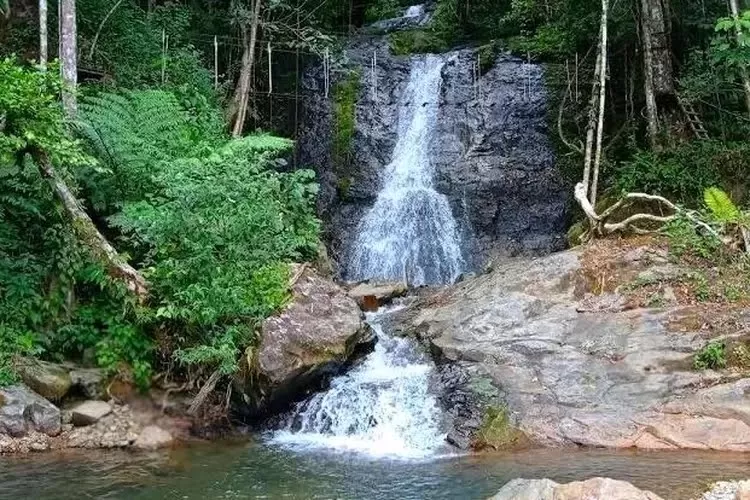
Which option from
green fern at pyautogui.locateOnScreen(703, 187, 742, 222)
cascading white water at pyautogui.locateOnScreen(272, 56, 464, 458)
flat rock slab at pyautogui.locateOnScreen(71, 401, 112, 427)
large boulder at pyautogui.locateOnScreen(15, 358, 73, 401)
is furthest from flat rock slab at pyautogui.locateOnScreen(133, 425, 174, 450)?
green fern at pyautogui.locateOnScreen(703, 187, 742, 222)

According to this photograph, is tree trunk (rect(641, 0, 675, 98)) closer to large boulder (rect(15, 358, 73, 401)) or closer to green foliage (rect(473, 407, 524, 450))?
green foliage (rect(473, 407, 524, 450))

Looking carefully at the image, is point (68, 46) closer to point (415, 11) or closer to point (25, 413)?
point (25, 413)

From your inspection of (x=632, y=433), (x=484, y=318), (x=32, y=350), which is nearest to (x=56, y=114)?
(x=32, y=350)

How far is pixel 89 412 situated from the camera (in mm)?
9133

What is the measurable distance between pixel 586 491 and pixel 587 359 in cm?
502

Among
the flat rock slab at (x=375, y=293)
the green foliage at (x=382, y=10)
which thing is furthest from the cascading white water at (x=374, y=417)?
the green foliage at (x=382, y=10)

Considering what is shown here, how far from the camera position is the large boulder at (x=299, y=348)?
9555 mm

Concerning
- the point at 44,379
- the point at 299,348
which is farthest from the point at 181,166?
the point at 44,379

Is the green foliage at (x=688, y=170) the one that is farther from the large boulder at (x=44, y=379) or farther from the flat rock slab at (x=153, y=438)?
the large boulder at (x=44, y=379)

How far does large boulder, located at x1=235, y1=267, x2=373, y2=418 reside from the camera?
31.3ft

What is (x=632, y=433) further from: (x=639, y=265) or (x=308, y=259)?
(x=308, y=259)

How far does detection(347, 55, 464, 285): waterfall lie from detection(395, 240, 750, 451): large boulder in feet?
15.3

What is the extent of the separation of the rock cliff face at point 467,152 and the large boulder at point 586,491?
482 inches

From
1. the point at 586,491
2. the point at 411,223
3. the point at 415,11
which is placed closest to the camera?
the point at 586,491
